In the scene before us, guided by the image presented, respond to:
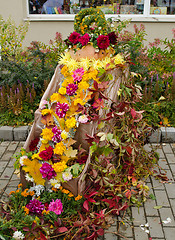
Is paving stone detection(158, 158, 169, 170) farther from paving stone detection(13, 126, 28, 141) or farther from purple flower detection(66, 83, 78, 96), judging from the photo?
paving stone detection(13, 126, 28, 141)

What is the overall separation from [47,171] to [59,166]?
0.12 metres

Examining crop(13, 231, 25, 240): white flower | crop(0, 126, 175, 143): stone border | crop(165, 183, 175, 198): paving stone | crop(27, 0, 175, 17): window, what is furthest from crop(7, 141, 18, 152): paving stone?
crop(27, 0, 175, 17): window

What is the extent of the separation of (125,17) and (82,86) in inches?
167

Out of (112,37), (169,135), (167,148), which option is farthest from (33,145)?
(169,135)

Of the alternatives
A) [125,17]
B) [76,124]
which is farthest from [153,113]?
[125,17]

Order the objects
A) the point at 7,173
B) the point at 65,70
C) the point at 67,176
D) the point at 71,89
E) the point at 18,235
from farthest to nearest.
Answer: the point at 7,173 → the point at 65,70 → the point at 71,89 → the point at 67,176 → the point at 18,235

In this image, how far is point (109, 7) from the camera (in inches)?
278

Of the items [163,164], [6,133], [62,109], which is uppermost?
[62,109]

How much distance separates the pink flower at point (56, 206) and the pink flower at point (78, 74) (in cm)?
114

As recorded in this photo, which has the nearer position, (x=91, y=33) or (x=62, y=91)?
(x=62, y=91)

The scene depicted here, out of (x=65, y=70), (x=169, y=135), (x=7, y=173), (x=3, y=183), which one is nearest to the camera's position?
(x=65, y=70)

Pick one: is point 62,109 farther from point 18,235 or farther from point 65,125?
point 18,235

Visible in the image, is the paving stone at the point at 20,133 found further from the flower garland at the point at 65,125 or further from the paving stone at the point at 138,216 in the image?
the paving stone at the point at 138,216

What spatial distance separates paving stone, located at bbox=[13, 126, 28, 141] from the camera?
15.1 ft
